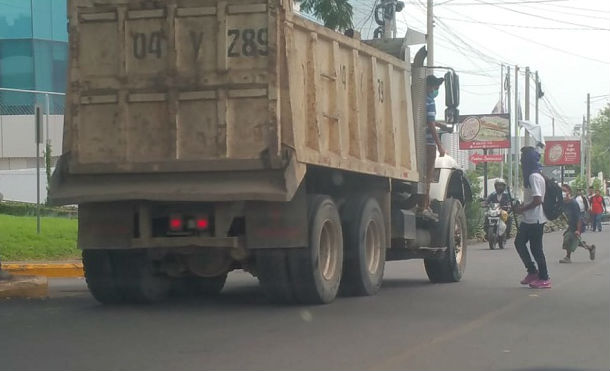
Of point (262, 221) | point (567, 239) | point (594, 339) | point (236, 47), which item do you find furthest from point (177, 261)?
point (567, 239)

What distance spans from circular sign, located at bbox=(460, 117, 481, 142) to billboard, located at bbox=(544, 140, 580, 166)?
558 inches

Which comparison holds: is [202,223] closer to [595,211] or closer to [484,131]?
[595,211]

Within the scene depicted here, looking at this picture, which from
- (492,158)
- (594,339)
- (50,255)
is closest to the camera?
(594,339)

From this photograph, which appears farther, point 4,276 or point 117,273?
point 4,276

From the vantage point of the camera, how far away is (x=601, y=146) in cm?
11788

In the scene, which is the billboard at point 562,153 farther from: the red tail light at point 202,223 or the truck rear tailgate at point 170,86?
the truck rear tailgate at point 170,86

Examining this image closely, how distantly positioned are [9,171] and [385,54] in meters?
21.2

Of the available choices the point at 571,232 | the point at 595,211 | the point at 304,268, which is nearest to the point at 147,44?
the point at 304,268

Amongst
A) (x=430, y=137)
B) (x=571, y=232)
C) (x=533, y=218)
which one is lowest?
(x=571, y=232)

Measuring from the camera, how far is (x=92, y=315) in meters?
10.4

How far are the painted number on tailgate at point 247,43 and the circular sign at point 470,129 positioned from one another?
140ft

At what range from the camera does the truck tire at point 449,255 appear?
1456 cm

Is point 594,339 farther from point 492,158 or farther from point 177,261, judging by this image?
point 492,158

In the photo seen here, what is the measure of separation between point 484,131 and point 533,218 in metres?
39.5
